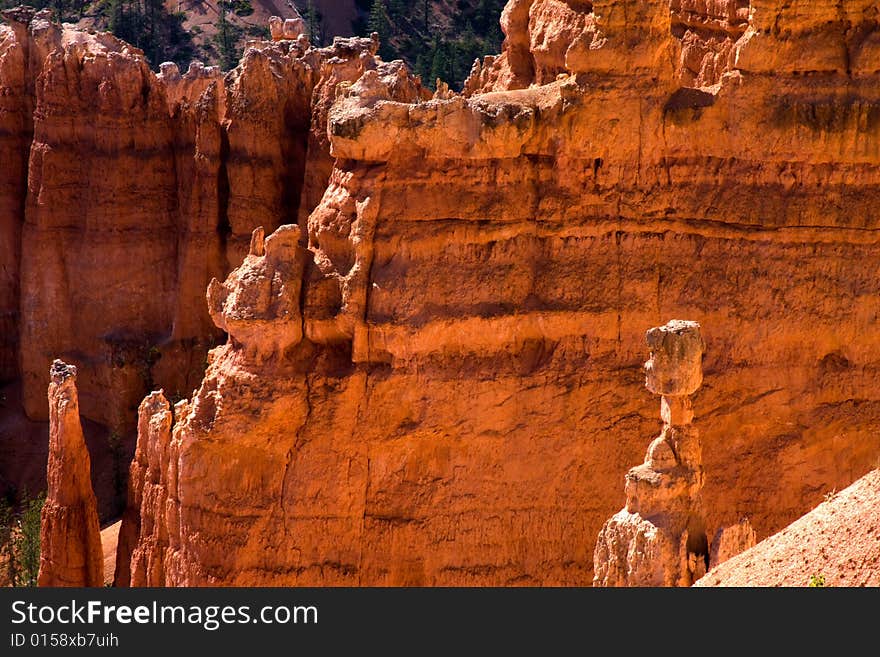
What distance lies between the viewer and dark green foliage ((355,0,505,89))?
74750mm

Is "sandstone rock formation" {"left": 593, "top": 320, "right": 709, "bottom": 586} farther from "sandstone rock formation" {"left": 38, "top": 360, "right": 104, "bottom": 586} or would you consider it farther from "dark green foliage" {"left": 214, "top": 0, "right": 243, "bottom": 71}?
"dark green foliage" {"left": 214, "top": 0, "right": 243, "bottom": 71}

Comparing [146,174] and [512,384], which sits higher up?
[146,174]

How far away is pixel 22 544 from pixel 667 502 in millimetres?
19094

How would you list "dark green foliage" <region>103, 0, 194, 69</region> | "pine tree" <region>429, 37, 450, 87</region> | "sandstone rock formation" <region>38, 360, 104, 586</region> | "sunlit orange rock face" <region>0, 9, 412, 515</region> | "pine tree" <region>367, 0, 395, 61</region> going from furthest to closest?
"pine tree" <region>367, 0, 395, 61</region>
"dark green foliage" <region>103, 0, 194, 69</region>
"pine tree" <region>429, 37, 450, 87</region>
"sunlit orange rock face" <region>0, 9, 412, 515</region>
"sandstone rock formation" <region>38, 360, 104, 586</region>

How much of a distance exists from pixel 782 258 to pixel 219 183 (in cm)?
1819

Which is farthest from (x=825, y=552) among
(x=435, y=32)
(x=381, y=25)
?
(x=435, y=32)

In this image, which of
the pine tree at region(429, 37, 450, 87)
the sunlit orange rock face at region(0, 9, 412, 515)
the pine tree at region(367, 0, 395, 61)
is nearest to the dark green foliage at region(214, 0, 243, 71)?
the pine tree at region(367, 0, 395, 61)

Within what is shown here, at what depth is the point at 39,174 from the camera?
4234cm

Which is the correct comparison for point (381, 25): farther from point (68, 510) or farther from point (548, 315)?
point (548, 315)

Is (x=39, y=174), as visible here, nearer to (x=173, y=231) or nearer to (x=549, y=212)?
(x=173, y=231)

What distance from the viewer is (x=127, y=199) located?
41188 mm

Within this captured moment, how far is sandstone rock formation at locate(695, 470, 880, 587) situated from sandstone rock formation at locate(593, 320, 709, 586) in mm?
1034

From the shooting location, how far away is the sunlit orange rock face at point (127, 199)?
128 feet

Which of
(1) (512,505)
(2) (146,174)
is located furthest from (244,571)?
(2) (146,174)
